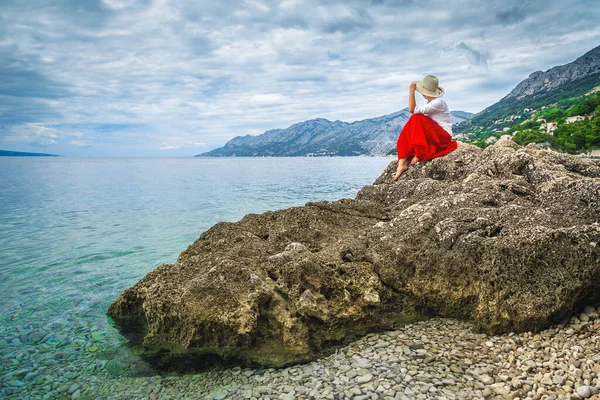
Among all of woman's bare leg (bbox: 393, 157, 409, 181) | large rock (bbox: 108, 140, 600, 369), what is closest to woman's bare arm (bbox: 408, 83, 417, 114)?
woman's bare leg (bbox: 393, 157, 409, 181)

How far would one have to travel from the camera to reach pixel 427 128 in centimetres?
1193

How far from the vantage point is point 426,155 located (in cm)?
1201

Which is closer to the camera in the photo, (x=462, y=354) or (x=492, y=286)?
(x=462, y=354)

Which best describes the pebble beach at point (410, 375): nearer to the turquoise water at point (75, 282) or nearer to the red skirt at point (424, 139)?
the turquoise water at point (75, 282)

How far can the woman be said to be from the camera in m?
11.6

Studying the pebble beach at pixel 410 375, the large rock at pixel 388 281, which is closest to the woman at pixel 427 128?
the large rock at pixel 388 281

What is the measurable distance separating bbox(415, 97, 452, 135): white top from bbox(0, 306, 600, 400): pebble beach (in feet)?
23.4

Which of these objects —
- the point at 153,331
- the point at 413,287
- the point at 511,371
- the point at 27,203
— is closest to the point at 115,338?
the point at 153,331

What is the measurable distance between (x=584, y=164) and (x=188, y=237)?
58.3 ft

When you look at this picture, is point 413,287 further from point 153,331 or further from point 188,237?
point 188,237

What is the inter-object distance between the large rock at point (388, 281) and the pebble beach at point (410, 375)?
284 mm

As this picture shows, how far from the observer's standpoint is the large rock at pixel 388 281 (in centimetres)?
603

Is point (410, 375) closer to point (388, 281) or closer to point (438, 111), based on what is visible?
point (388, 281)

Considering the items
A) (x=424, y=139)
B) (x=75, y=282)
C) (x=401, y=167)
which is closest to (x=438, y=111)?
(x=424, y=139)
